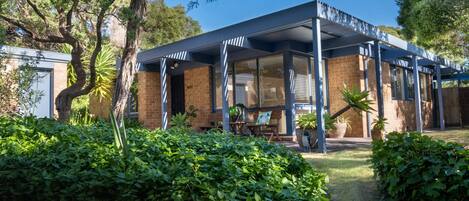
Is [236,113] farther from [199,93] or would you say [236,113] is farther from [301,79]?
[199,93]

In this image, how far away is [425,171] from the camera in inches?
126

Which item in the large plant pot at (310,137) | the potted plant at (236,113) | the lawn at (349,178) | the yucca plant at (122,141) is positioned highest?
the potted plant at (236,113)

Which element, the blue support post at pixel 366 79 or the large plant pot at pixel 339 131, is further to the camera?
the blue support post at pixel 366 79

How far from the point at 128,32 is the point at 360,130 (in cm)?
729

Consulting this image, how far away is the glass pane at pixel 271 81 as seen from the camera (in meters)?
11.0

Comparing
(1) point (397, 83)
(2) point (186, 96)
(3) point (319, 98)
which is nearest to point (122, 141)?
(3) point (319, 98)

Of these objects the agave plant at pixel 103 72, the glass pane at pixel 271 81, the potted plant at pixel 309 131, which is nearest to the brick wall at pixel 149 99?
the agave plant at pixel 103 72

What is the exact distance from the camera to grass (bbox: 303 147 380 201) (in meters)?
4.15

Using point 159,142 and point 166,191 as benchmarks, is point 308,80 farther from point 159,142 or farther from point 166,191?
point 166,191

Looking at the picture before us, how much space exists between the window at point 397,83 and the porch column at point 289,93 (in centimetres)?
449

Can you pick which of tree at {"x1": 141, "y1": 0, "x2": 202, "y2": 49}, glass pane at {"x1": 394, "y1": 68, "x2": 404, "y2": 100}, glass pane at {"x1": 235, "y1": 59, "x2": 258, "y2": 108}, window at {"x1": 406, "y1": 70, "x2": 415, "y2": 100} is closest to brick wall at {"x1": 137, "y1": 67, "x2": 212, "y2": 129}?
glass pane at {"x1": 235, "y1": 59, "x2": 258, "y2": 108}

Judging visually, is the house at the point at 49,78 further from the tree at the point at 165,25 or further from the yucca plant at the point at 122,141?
the tree at the point at 165,25

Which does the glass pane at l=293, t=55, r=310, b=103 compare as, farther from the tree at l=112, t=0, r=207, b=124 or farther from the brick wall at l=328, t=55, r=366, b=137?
the tree at l=112, t=0, r=207, b=124

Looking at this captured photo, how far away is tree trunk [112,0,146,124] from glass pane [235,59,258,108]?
5369 millimetres
